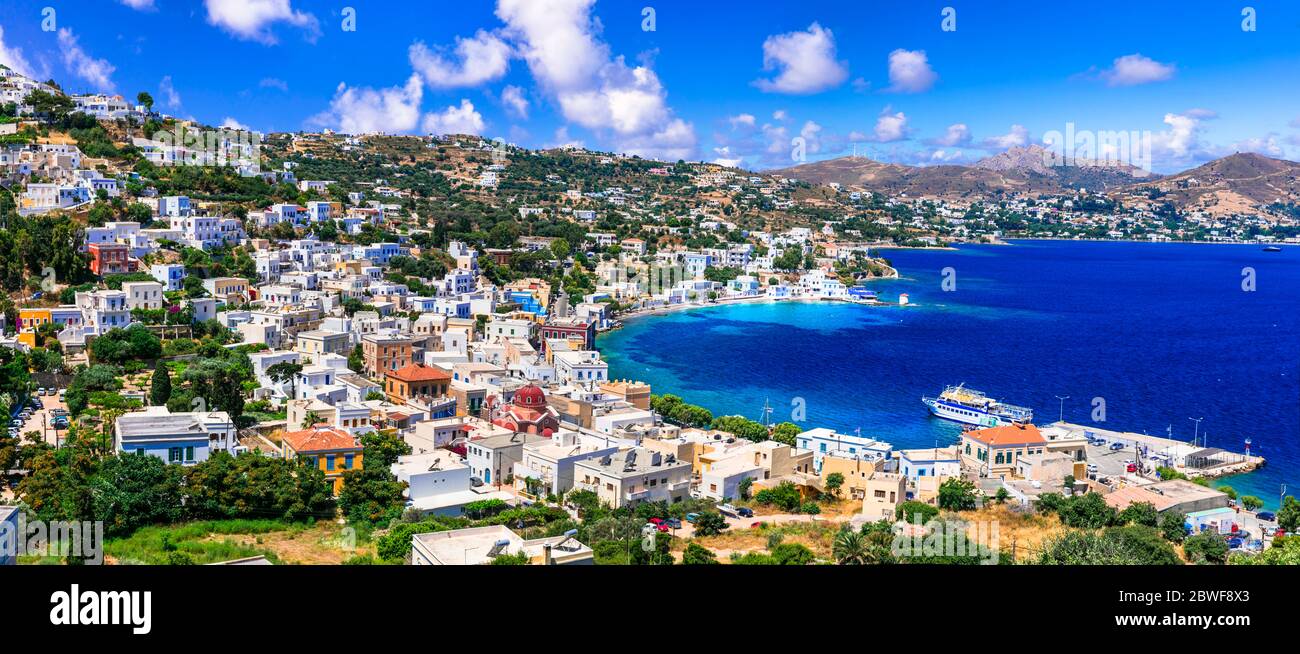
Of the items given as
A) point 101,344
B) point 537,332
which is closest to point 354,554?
point 101,344

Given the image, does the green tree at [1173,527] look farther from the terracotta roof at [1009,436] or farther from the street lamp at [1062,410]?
the street lamp at [1062,410]

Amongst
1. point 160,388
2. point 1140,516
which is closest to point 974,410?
point 1140,516

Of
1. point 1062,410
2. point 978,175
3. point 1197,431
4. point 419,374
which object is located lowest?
point 1197,431

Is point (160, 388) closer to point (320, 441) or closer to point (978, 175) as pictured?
point (320, 441)

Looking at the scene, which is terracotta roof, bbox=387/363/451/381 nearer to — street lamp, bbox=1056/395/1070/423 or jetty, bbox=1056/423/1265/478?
jetty, bbox=1056/423/1265/478

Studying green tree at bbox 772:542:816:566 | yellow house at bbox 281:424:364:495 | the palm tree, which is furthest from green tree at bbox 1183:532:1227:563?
yellow house at bbox 281:424:364:495

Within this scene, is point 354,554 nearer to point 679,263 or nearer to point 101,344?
point 101,344

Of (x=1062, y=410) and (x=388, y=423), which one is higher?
(x=388, y=423)

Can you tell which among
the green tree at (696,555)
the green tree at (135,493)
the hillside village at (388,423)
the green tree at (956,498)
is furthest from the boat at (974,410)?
the green tree at (135,493)
